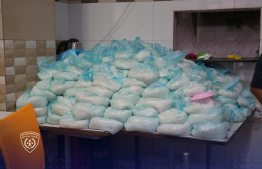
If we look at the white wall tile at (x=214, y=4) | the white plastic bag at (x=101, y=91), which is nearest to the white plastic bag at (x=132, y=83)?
the white plastic bag at (x=101, y=91)

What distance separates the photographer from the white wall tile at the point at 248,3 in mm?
3299

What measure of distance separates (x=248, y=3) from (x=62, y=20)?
1.88m

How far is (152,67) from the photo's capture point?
2725 mm

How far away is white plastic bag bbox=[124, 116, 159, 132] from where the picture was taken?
7.93ft

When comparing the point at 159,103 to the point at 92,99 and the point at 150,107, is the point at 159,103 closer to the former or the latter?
the point at 150,107

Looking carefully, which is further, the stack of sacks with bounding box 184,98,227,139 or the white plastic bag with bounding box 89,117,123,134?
the white plastic bag with bounding box 89,117,123,134

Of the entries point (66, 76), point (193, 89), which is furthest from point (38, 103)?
point (193, 89)

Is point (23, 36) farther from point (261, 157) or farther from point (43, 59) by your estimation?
point (261, 157)

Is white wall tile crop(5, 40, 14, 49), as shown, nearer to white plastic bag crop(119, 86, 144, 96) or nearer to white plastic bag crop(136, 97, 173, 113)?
white plastic bag crop(119, 86, 144, 96)

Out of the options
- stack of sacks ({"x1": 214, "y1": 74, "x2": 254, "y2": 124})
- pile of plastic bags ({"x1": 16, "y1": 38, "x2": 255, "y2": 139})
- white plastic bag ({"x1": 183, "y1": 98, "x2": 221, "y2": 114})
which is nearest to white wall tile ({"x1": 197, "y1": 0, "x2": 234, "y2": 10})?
pile of plastic bags ({"x1": 16, "y1": 38, "x2": 255, "y2": 139})

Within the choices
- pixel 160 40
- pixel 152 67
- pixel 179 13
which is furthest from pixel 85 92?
pixel 179 13

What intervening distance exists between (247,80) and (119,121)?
158 cm

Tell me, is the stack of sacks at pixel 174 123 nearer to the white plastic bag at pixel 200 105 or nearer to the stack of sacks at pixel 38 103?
the white plastic bag at pixel 200 105

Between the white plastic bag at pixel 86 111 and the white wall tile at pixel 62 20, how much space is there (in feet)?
4.60
